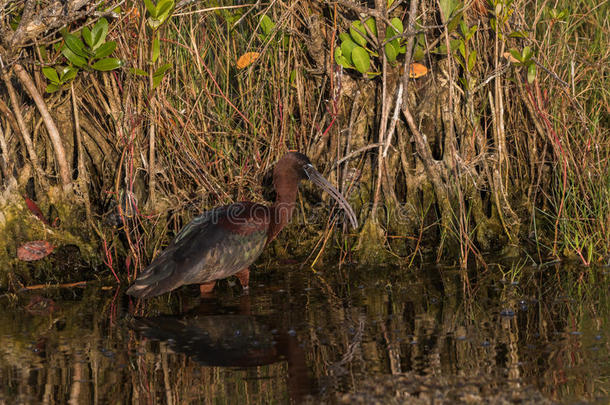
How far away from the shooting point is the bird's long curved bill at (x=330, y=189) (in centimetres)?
617

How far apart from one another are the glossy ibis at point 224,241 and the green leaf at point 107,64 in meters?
1.36

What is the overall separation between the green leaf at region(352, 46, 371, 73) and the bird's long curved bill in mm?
969

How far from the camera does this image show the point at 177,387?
13.1ft

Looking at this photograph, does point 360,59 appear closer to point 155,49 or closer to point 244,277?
point 155,49

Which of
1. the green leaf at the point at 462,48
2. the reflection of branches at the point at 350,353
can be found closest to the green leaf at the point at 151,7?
the green leaf at the point at 462,48

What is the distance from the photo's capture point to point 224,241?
571 centimetres

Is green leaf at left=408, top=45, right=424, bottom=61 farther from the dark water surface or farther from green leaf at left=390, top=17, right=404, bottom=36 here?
the dark water surface

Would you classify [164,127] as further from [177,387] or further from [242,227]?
[177,387]

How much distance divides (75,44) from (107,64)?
0.90ft

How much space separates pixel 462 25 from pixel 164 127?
2.58 m

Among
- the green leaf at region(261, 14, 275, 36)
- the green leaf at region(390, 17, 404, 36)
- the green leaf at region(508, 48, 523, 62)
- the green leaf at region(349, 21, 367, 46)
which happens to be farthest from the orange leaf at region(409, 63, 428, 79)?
the green leaf at region(261, 14, 275, 36)

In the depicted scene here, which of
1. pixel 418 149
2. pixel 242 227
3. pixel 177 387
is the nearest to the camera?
pixel 177 387

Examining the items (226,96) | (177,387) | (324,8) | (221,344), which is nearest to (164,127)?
(226,96)

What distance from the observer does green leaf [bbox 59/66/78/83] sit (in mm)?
6180
